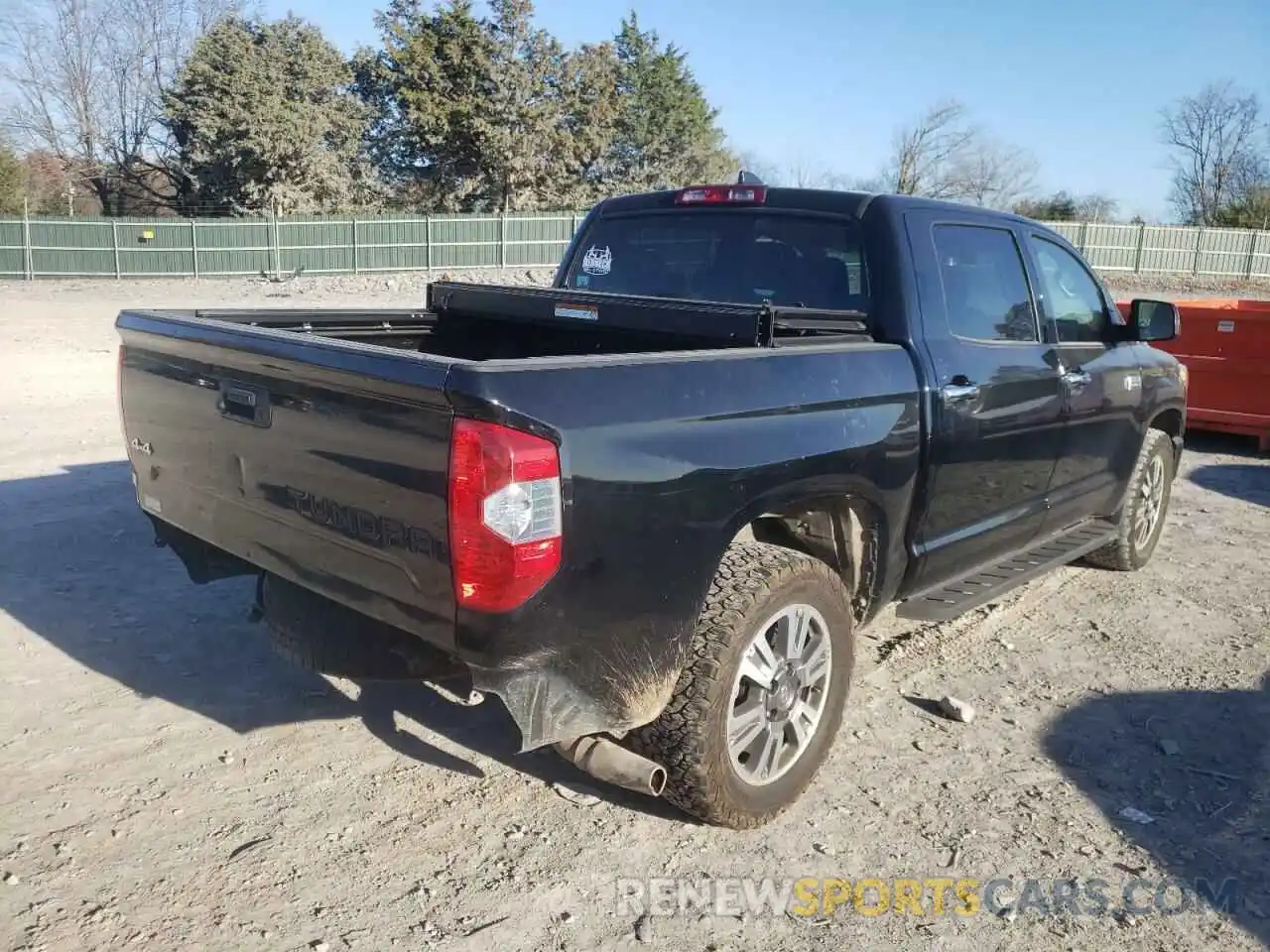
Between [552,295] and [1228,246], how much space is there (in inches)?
1667

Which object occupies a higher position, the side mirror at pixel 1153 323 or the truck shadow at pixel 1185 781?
the side mirror at pixel 1153 323

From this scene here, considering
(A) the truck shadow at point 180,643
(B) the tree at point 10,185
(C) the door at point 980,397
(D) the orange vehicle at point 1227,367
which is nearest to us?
(A) the truck shadow at point 180,643

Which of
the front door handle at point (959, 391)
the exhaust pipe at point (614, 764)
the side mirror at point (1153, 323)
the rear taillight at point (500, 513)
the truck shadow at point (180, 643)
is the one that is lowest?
the truck shadow at point (180, 643)

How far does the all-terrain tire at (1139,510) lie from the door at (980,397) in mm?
1283

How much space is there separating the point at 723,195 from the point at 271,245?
1131 inches

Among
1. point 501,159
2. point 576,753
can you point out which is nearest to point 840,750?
point 576,753

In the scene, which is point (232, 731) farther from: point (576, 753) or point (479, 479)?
point (479, 479)

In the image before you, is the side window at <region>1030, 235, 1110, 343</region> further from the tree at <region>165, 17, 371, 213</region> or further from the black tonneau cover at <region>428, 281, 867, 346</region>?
the tree at <region>165, 17, 371, 213</region>

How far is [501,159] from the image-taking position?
4150 centimetres

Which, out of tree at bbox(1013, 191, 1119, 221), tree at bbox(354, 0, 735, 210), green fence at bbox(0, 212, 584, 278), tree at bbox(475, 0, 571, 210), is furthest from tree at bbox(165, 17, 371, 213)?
tree at bbox(1013, 191, 1119, 221)

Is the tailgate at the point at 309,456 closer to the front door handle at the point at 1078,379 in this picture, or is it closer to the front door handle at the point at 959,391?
the front door handle at the point at 959,391

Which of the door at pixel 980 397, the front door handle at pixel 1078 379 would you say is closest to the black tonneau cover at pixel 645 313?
the door at pixel 980 397

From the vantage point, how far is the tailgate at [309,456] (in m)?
2.60

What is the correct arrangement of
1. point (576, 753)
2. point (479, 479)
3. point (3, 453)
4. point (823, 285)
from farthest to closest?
point (3, 453)
point (823, 285)
point (576, 753)
point (479, 479)
